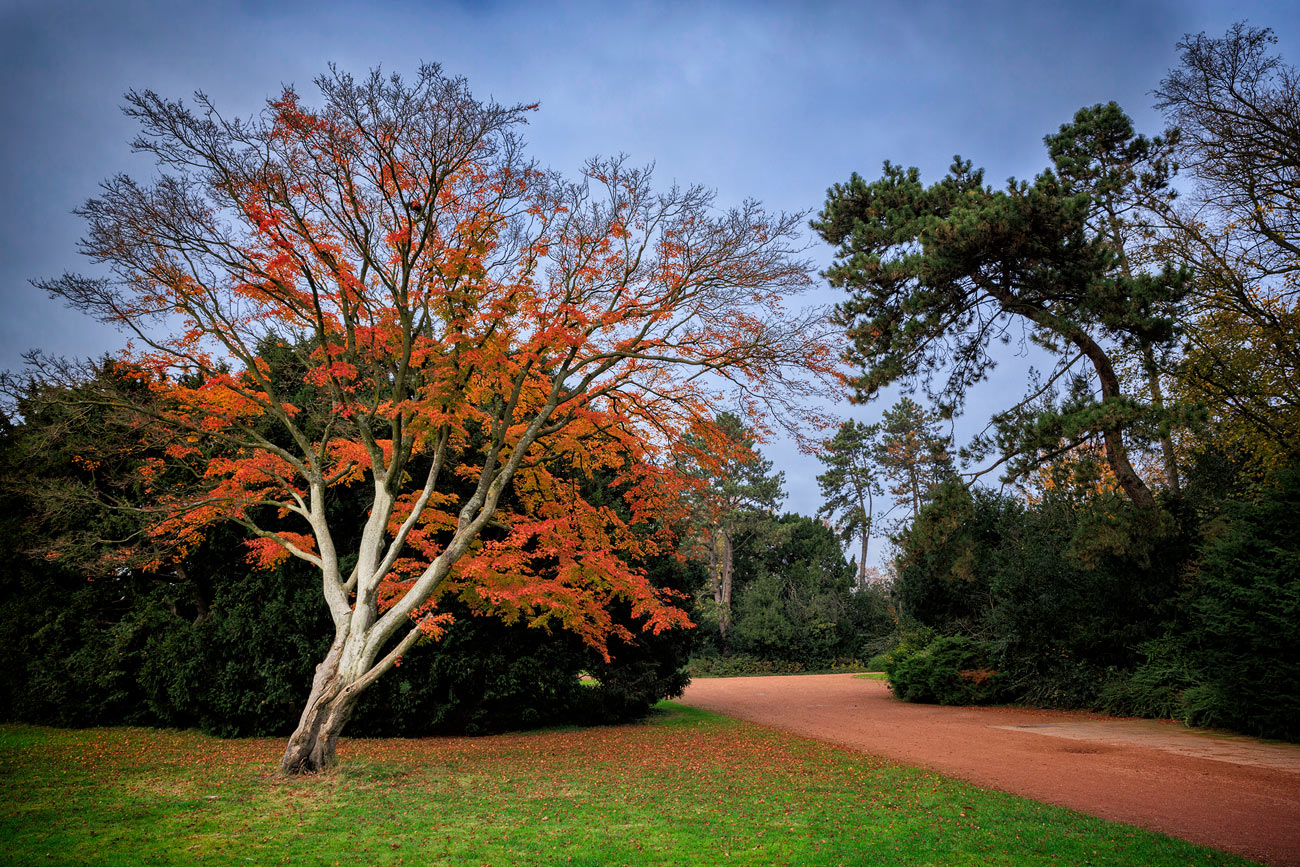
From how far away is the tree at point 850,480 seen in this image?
38844 millimetres

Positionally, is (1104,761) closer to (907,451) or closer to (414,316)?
(414,316)

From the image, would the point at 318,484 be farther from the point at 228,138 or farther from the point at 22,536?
the point at 22,536

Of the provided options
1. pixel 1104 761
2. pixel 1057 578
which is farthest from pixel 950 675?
pixel 1104 761

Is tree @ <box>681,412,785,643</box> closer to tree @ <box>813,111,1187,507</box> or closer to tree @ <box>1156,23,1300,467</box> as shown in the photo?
tree @ <box>813,111,1187,507</box>

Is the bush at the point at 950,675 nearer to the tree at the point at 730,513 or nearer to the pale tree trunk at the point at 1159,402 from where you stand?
the pale tree trunk at the point at 1159,402

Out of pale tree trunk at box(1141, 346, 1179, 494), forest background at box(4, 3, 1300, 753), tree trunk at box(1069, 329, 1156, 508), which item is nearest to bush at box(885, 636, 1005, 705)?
forest background at box(4, 3, 1300, 753)

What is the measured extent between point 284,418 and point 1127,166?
51.0 feet

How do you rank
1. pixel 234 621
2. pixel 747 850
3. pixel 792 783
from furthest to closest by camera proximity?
pixel 234 621 < pixel 792 783 < pixel 747 850

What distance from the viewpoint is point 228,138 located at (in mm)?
8781

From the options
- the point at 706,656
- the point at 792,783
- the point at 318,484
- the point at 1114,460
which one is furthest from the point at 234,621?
the point at 706,656

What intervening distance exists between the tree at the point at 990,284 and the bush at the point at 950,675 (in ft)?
17.9

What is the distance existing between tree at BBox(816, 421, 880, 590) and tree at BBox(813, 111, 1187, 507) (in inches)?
971

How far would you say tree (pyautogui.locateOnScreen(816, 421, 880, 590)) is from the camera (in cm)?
3884

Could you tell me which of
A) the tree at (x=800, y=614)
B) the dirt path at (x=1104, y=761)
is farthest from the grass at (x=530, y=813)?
the tree at (x=800, y=614)
